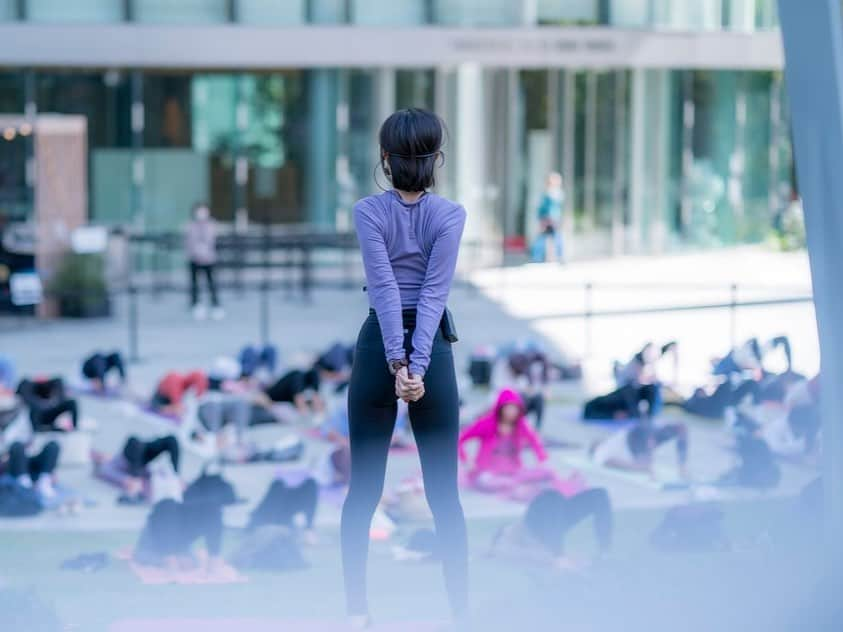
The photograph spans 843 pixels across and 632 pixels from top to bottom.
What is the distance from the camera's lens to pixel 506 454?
10.7m

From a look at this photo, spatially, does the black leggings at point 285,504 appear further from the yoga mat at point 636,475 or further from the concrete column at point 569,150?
the concrete column at point 569,150

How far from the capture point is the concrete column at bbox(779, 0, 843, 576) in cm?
481

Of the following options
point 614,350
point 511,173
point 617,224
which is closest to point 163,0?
point 511,173

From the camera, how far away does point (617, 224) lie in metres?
30.4

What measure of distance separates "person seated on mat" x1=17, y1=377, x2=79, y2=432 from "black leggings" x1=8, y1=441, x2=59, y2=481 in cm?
133

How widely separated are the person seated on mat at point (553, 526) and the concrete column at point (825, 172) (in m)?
3.04

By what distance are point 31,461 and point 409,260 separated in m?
5.76

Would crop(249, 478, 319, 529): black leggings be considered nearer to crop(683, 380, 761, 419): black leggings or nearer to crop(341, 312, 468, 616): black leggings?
crop(341, 312, 468, 616): black leggings

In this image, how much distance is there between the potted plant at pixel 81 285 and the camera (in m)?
21.4

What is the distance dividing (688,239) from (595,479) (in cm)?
2111

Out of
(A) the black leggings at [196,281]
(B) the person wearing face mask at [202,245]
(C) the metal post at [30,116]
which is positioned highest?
(C) the metal post at [30,116]

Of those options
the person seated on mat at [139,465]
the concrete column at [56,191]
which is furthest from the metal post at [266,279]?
the person seated on mat at [139,465]

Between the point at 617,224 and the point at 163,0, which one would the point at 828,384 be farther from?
the point at 617,224

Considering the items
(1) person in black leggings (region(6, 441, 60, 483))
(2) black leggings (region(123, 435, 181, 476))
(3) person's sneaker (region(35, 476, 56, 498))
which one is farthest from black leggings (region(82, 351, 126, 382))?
(1) person in black leggings (region(6, 441, 60, 483))
